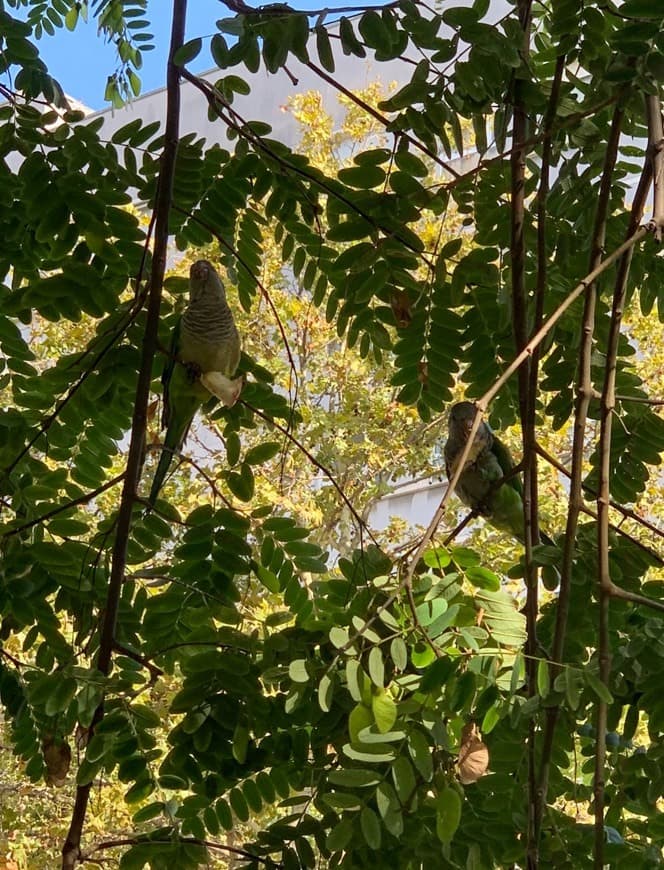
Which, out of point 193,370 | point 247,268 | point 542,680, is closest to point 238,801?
point 542,680

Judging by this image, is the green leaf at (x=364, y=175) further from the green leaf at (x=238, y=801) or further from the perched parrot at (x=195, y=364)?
the green leaf at (x=238, y=801)

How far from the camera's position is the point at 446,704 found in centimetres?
82

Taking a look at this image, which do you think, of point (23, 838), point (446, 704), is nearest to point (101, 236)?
point (446, 704)

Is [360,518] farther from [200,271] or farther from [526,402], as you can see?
[200,271]

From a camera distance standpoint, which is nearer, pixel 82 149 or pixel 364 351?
pixel 82 149

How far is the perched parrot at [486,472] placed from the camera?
6.19ft

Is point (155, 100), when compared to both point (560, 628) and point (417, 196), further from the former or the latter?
point (560, 628)

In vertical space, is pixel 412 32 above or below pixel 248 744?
above

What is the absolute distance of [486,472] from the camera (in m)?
2.02

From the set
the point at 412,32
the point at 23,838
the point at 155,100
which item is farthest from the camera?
the point at 155,100

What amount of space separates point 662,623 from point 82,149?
0.84m

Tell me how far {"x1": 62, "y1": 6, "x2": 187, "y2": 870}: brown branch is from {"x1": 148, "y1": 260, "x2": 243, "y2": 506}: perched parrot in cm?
10

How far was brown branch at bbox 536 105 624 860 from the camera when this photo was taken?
2.78 feet

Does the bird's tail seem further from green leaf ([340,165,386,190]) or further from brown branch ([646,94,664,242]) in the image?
brown branch ([646,94,664,242])
